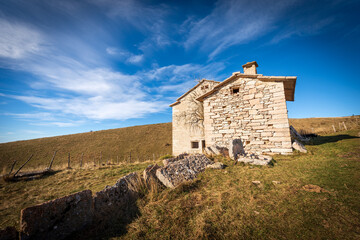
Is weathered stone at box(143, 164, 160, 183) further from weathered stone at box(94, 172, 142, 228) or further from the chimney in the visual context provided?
the chimney

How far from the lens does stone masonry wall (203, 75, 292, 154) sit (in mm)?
7891

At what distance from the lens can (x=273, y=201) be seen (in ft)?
10.1

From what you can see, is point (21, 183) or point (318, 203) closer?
point (318, 203)

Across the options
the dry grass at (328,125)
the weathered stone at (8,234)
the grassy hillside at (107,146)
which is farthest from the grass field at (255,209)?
the grassy hillside at (107,146)

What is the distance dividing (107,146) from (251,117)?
3194 centimetres

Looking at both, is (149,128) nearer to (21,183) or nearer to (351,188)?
(21,183)

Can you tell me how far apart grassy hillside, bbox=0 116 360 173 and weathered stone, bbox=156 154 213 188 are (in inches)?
847

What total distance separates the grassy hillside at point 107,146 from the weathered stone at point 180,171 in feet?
70.6

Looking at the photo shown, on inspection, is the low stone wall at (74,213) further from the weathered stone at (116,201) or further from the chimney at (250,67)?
the chimney at (250,67)

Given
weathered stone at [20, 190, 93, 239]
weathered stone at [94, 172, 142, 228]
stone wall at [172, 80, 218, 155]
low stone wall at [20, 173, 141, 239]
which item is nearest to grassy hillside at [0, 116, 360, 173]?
stone wall at [172, 80, 218, 155]

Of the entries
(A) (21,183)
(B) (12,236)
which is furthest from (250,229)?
(A) (21,183)

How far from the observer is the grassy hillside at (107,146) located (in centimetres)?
2696

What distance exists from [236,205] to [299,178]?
266 cm

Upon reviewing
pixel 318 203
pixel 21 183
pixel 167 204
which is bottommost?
pixel 21 183
